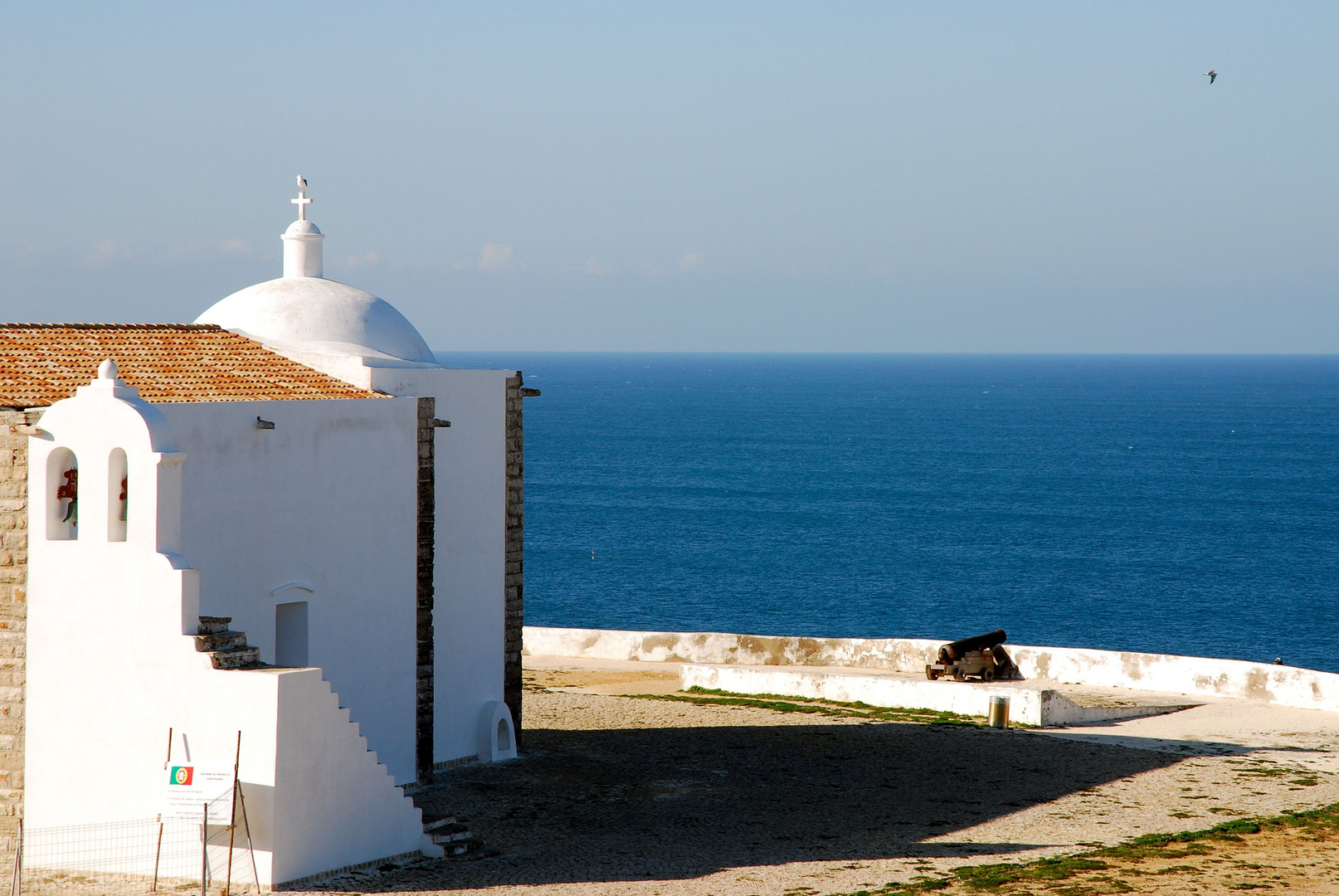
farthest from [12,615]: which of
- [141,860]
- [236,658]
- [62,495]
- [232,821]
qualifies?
[232,821]

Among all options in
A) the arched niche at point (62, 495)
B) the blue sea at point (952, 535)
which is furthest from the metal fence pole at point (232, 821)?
the blue sea at point (952, 535)

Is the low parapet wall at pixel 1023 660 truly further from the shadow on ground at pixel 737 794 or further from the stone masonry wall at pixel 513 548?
the stone masonry wall at pixel 513 548

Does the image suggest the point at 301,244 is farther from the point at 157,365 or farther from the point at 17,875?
the point at 17,875

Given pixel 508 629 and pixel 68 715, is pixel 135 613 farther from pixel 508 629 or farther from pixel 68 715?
pixel 508 629

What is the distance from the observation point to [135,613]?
48.1 feet

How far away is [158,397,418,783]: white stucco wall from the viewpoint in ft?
53.5

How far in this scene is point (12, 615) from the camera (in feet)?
50.2

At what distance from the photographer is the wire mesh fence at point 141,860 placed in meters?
14.1

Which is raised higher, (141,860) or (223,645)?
(223,645)

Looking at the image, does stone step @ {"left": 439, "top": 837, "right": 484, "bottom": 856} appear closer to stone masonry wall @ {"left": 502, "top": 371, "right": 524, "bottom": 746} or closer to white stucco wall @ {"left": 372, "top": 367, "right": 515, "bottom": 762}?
white stucco wall @ {"left": 372, "top": 367, "right": 515, "bottom": 762}

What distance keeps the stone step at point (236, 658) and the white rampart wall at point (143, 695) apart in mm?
121

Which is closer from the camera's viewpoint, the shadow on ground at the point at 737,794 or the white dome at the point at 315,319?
the shadow on ground at the point at 737,794

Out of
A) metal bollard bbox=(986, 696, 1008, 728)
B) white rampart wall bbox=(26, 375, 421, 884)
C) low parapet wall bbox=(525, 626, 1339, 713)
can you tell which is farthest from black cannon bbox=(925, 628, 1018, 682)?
white rampart wall bbox=(26, 375, 421, 884)

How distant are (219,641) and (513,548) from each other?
303 inches
